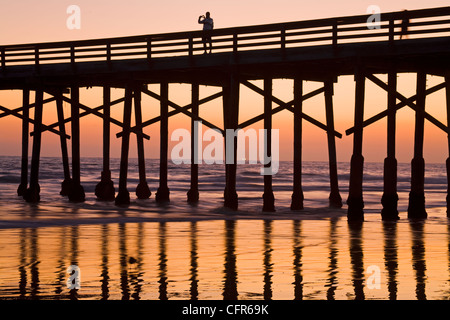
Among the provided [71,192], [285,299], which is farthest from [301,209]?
[285,299]

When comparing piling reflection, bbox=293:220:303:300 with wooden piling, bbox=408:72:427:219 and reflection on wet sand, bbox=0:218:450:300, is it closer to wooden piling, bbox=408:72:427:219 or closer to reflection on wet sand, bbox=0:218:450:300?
reflection on wet sand, bbox=0:218:450:300

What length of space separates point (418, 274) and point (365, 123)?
847 cm

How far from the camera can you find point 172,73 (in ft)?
77.1

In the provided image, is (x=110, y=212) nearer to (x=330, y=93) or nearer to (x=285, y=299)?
(x=330, y=93)

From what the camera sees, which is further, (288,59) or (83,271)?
(288,59)

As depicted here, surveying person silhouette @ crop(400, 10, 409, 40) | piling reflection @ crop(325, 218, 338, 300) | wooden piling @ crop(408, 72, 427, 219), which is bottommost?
piling reflection @ crop(325, 218, 338, 300)

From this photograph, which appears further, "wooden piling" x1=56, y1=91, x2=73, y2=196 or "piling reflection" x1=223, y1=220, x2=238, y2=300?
"wooden piling" x1=56, y1=91, x2=73, y2=196

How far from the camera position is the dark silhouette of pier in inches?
738

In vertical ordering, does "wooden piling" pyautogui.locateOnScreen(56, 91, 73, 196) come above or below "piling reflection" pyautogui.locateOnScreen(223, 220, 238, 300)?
above

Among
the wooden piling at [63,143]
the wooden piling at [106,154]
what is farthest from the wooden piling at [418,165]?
the wooden piling at [63,143]

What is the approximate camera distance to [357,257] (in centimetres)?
1284

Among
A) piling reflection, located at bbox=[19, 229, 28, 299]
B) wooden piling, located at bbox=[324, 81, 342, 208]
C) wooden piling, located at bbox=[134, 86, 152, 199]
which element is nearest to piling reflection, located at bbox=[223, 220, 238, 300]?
piling reflection, located at bbox=[19, 229, 28, 299]

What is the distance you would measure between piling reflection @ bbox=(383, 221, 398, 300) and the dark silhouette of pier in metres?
1.38

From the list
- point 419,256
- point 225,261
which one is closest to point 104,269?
point 225,261
